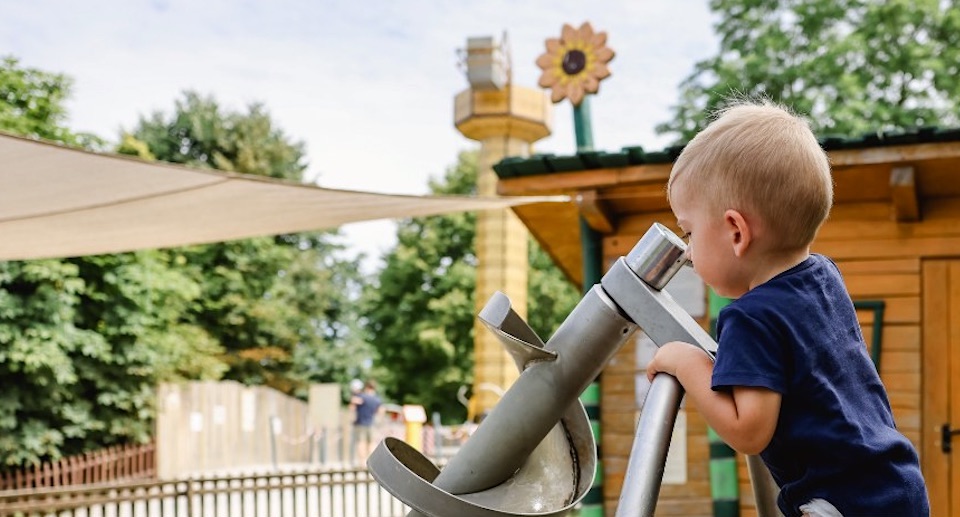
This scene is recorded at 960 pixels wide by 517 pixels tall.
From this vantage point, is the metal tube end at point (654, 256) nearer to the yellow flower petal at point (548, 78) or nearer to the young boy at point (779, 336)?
the young boy at point (779, 336)

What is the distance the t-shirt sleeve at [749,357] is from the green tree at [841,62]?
16.0 m

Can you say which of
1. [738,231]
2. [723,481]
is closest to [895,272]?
[723,481]

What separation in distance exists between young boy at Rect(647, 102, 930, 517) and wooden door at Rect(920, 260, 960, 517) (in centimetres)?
524

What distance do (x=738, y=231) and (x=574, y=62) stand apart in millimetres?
7011

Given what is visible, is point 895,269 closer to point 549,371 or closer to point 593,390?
point 593,390

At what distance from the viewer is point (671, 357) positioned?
0.73 metres

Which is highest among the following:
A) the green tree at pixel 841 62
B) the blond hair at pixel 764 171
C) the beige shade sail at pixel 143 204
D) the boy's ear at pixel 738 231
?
the green tree at pixel 841 62

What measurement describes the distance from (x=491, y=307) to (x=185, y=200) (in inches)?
194

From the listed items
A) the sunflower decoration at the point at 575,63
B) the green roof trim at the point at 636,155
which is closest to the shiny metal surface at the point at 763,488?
the green roof trim at the point at 636,155

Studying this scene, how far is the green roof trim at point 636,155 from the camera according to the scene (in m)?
4.91

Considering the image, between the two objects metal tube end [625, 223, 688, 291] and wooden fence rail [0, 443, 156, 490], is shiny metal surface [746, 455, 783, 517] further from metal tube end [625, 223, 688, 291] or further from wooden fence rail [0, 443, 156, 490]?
wooden fence rail [0, 443, 156, 490]

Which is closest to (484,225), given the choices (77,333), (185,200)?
(77,333)

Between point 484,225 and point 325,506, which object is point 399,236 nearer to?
point 484,225

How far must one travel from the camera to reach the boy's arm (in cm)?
75
